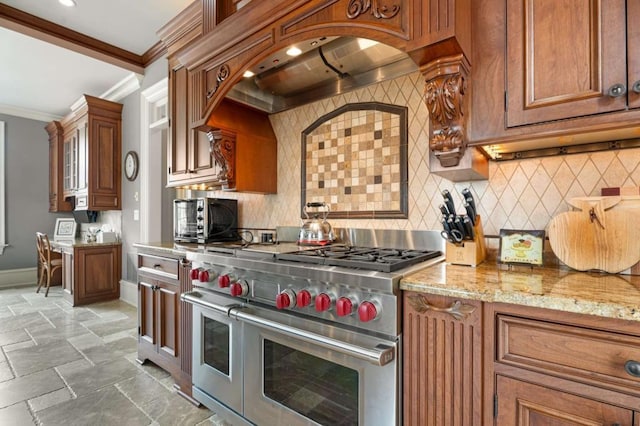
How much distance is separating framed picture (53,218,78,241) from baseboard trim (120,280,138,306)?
1.68m

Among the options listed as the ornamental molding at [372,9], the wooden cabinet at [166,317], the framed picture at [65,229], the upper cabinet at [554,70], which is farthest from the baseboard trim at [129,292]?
the upper cabinet at [554,70]

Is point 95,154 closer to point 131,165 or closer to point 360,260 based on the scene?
point 131,165

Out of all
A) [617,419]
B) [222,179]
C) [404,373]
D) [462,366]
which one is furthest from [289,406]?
[222,179]

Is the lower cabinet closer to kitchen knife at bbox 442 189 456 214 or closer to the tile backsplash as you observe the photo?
kitchen knife at bbox 442 189 456 214

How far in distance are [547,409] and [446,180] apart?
1.09 meters

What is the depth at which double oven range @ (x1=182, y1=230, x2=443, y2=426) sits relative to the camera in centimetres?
114

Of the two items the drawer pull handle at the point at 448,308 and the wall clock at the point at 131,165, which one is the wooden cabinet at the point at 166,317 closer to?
the drawer pull handle at the point at 448,308

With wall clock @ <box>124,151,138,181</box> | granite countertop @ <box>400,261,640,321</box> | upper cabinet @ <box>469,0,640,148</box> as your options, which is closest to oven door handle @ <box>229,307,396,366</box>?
granite countertop @ <box>400,261,640,321</box>

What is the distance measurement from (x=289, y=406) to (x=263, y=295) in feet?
1.68

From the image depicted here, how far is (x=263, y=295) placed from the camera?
1557 millimetres

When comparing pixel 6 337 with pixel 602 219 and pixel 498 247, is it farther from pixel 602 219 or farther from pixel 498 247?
pixel 602 219

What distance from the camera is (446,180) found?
5.57ft

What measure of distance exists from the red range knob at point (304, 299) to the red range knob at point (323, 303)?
0.24 ft

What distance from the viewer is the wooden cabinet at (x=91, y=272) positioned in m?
4.15
